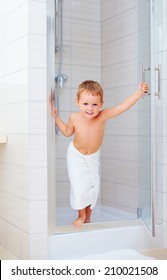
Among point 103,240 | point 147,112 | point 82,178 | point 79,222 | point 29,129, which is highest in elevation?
point 147,112

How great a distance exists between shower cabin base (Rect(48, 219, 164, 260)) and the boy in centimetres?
9

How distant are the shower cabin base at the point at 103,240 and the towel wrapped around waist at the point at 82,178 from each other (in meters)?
0.15

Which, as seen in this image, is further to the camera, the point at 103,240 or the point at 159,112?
the point at 159,112

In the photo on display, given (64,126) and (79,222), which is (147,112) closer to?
(64,126)

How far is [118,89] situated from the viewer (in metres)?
2.78

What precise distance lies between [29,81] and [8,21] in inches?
19.7

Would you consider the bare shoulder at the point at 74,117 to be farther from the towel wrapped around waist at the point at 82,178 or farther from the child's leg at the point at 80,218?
the child's leg at the point at 80,218

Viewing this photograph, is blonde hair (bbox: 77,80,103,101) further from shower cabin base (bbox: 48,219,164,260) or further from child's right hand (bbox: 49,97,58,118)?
shower cabin base (bbox: 48,219,164,260)

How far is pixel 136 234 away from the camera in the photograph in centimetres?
266

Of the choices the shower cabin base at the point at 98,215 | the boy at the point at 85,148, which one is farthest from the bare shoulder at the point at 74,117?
the shower cabin base at the point at 98,215

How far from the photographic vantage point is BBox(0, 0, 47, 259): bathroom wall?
2.29 metres

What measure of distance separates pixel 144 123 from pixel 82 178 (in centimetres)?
55

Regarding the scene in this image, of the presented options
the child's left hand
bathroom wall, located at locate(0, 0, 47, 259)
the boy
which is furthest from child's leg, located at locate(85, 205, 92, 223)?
the child's left hand

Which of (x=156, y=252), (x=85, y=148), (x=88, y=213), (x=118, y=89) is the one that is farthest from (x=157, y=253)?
(x=118, y=89)
